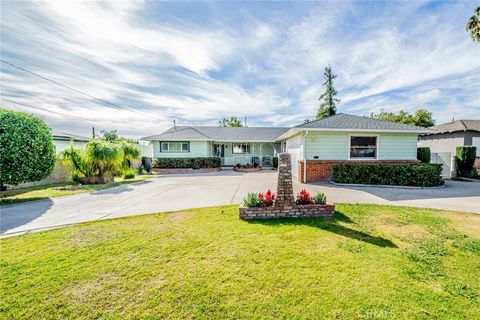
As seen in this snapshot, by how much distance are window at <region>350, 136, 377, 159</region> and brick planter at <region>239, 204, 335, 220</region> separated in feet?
23.9

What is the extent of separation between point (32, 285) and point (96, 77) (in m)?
14.0

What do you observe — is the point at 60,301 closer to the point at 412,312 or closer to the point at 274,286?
the point at 274,286

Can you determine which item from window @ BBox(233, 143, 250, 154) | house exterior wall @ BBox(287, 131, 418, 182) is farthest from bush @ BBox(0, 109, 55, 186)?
window @ BBox(233, 143, 250, 154)

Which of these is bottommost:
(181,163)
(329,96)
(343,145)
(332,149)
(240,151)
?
(181,163)

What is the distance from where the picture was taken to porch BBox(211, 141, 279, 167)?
72.7 feet

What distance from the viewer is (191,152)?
19828mm

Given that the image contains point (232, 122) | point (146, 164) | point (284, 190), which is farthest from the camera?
point (232, 122)

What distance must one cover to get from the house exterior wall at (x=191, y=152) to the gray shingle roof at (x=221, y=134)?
2.13 feet

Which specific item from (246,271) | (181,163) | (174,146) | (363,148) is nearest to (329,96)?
(363,148)

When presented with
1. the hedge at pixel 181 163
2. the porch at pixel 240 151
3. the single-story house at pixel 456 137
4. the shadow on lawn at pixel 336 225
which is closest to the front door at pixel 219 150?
Answer: the porch at pixel 240 151

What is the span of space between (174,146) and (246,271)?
723 inches

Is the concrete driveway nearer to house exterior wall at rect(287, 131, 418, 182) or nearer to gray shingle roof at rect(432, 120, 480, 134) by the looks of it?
house exterior wall at rect(287, 131, 418, 182)

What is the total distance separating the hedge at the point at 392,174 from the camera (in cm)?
932

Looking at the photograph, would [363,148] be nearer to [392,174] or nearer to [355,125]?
[355,125]
